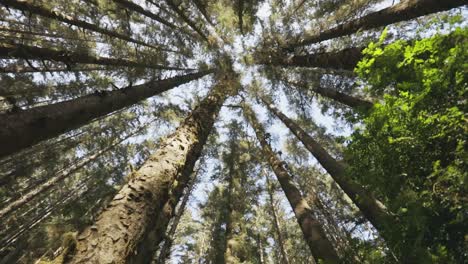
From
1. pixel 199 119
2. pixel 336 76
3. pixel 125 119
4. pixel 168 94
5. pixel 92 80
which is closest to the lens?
pixel 199 119

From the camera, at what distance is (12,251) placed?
735 inches

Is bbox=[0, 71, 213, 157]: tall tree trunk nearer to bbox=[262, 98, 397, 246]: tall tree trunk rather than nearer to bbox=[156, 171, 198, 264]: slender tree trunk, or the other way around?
bbox=[156, 171, 198, 264]: slender tree trunk

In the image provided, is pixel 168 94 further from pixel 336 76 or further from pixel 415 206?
pixel 415 206

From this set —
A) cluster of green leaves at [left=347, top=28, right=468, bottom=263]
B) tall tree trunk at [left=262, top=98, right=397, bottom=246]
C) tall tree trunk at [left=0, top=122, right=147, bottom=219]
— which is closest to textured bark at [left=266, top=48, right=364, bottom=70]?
tall tree trunk at [left=262, top=98, right=397, bottom=246]

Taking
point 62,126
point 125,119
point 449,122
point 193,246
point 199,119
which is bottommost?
point 449,122

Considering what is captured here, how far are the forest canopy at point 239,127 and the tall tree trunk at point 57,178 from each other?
14 centimetres

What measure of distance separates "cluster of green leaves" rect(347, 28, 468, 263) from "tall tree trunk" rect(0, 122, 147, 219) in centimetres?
1565

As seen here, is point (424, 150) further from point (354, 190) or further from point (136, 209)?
point (354, 190)

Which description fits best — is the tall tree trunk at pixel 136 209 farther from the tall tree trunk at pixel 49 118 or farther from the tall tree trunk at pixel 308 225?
→ the tall tree trunk at pixel 308 225

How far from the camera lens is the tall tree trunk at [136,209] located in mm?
2678

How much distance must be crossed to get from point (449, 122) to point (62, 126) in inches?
199

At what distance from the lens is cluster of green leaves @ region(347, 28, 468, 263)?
2.51m

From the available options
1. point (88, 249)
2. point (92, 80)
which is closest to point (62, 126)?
point (88, 249)

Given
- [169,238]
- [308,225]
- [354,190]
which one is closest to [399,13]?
[354,190]
